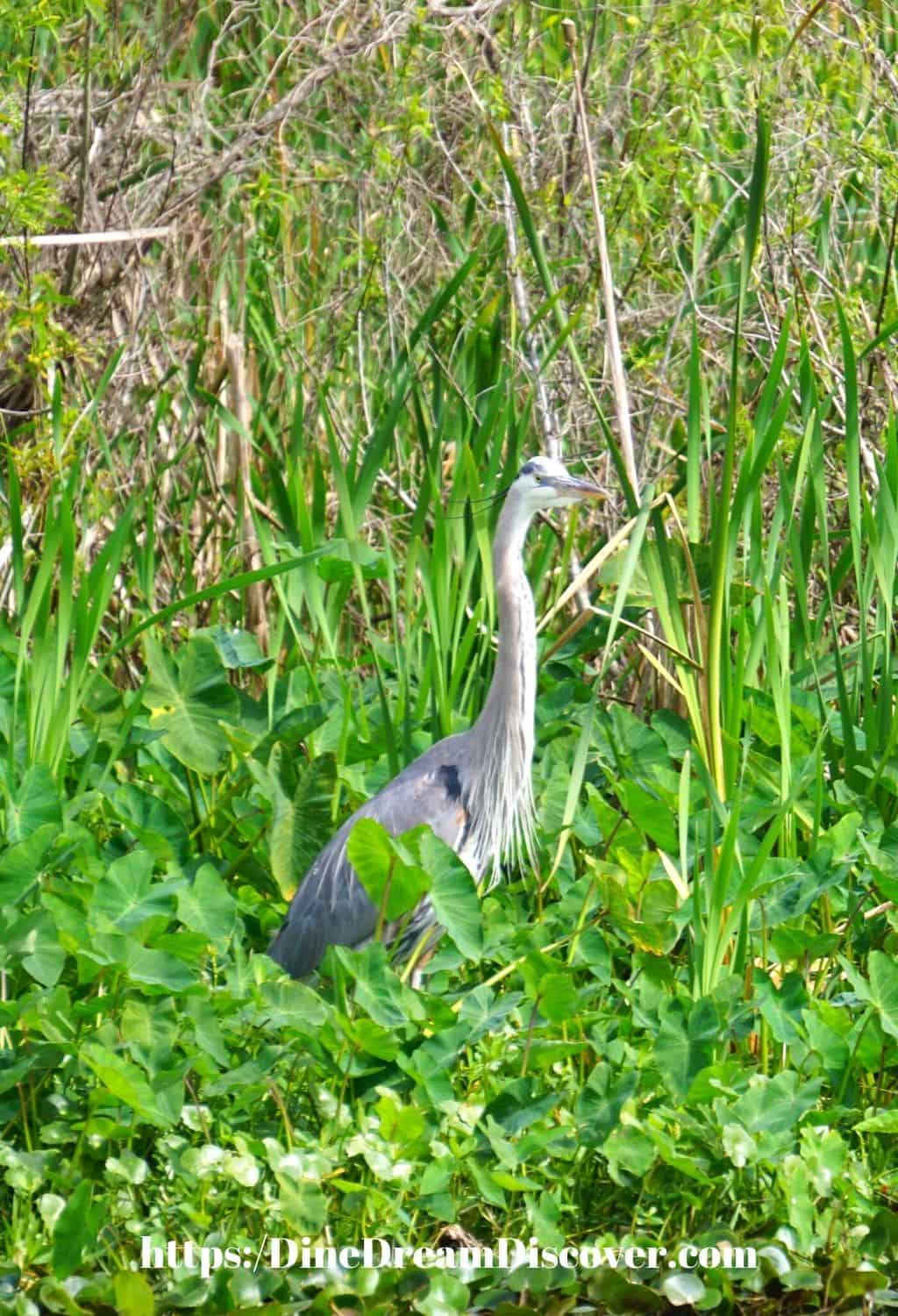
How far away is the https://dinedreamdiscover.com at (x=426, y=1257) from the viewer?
2.81 metres

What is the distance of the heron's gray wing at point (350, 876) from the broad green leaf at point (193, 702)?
0.37 m

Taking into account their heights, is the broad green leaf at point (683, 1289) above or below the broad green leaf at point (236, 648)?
below

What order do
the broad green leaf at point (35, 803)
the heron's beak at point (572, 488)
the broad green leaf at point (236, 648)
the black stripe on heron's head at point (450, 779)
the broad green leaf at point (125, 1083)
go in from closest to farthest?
1. the broad green leaf at point (125, 1083)
2. the broad green leaf at point (35, 803)
3. the heron's beak at point (572, 488)
4. the black stripe on heron's head at point (450, 779)
5. the broad green leaf at point (236, 648)

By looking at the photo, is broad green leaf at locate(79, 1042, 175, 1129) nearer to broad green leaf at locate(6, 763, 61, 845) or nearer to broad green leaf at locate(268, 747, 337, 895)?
broad green leaf at locate(6, 763, 61, 845)

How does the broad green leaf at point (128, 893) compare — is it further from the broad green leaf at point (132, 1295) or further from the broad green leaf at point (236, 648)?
the broad green leaf at point (236, 648)

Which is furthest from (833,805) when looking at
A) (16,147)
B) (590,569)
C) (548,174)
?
(16,147)

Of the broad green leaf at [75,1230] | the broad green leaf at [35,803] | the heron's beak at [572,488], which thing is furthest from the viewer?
the heron's beak at [572,488]

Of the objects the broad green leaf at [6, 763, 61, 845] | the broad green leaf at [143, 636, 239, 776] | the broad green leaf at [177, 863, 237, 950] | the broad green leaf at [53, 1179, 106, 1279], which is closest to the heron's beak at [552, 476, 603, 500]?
the broad green leaf at [143, 636, 239, 776]

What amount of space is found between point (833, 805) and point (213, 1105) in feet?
4.94

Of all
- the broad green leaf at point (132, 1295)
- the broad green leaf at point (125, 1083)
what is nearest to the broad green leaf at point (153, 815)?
the broad green leaf at point (125, 1083)

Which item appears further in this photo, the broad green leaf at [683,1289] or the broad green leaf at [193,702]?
the broad green leaf at [193,702]

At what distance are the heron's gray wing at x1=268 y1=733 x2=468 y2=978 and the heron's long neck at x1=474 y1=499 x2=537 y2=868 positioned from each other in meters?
0.08

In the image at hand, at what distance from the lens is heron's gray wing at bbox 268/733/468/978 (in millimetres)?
3738

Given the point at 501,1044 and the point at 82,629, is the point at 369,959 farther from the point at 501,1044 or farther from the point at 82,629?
the point at 82,629
